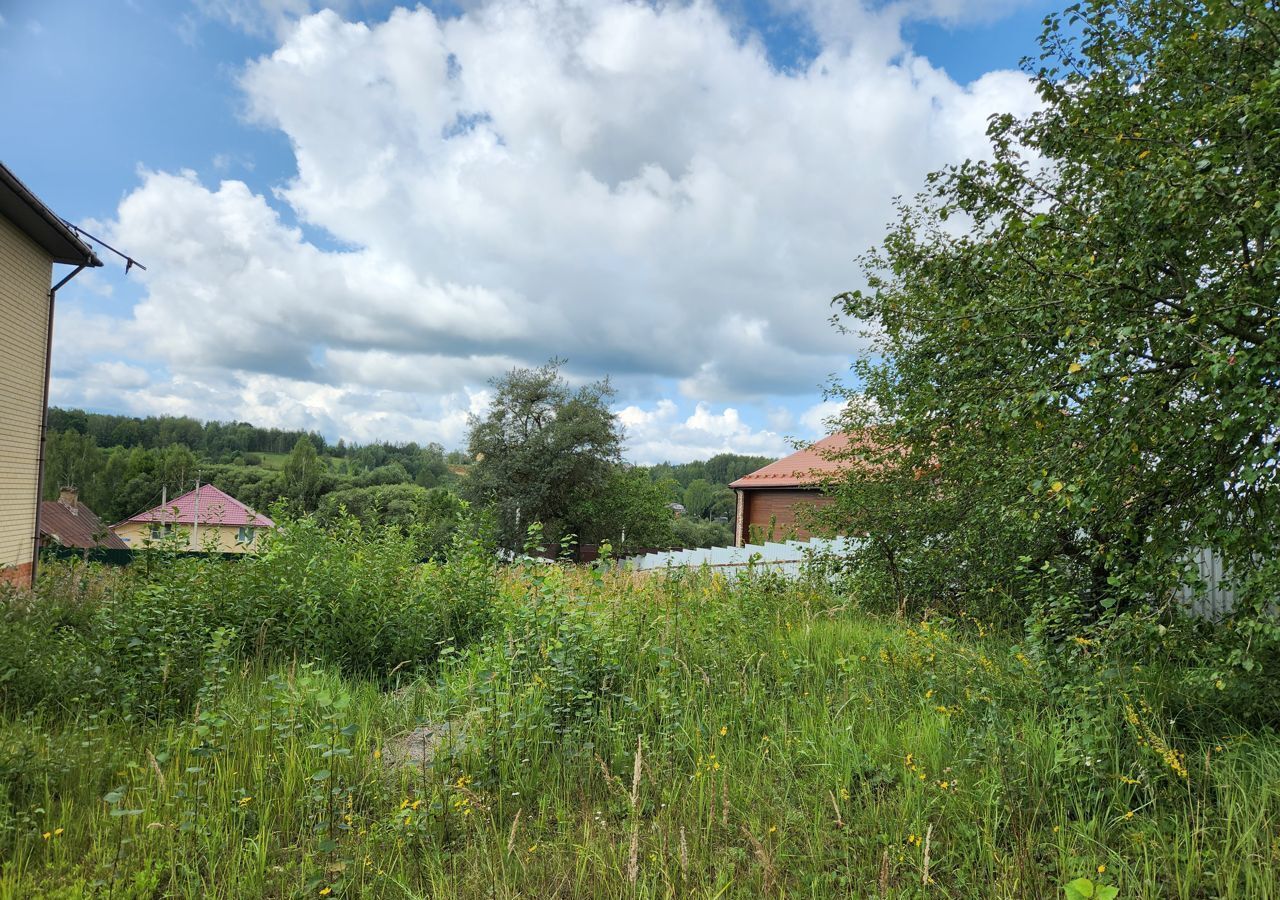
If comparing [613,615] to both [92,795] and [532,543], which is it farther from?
[92,795]

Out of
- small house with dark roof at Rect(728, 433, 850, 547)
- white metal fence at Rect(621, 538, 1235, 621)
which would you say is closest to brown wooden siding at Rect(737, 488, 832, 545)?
small house with dark roof at Rect(728, 433, 850, 547)

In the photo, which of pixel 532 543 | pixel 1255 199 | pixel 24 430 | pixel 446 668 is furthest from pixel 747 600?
pixel 24 430

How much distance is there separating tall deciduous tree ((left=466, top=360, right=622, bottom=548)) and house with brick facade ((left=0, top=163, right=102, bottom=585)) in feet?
52.6

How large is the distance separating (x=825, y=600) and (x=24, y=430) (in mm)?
16960

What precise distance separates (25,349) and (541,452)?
18.5 meters

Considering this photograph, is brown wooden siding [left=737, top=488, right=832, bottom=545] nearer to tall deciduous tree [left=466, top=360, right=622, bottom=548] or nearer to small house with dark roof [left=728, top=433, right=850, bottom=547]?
small house with dark roof [left=728, top=433, right=850, bottom=547]

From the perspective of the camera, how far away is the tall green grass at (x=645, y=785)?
8.68ft

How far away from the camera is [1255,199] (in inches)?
123

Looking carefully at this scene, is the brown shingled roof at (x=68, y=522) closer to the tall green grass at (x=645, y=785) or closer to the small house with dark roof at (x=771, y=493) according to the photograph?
the small house with dark roof at (x=771, y=493)

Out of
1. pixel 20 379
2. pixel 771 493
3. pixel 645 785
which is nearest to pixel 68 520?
pixel 20 379

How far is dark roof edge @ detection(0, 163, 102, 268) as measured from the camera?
1232cm

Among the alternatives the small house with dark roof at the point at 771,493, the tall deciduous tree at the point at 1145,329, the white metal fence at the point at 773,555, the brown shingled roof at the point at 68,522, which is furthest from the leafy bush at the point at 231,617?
the brown shingled roof at the point at 68,522

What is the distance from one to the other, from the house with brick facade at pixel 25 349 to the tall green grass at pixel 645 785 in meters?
13.1

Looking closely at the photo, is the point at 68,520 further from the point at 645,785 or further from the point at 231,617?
the point at 645,785
